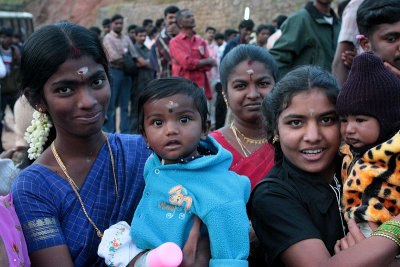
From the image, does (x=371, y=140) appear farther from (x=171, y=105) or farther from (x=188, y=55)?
(x=188, y=55)

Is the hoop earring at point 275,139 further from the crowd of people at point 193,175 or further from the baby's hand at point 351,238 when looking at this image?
the baby's hand at point 351,238

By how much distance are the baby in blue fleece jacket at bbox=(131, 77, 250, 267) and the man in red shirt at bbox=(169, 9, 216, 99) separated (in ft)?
17.8

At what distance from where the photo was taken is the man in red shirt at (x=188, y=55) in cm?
751

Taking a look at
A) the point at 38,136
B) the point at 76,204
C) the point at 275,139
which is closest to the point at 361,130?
the point at 275,139

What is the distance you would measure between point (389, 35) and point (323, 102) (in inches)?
30.5

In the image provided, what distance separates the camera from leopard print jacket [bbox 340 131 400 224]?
5.78 ft

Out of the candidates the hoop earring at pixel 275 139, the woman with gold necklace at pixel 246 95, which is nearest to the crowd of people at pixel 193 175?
the hoop earring at pixel 275 139

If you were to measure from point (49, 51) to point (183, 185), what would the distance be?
2.79 ft

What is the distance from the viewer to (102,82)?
86.6 inches

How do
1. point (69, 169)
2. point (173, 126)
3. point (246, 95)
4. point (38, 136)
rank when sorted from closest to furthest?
point (173, 126)
point (69, 169)
point (38, 136)
point (246, 95)

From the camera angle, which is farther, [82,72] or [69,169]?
[69,169]

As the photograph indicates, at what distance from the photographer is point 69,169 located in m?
2.22

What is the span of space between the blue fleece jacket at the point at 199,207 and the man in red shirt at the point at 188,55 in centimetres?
557

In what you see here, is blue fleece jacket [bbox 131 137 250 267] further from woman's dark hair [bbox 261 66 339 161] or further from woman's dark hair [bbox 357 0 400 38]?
woman's dark hair [bbox 357 0 400 38]
